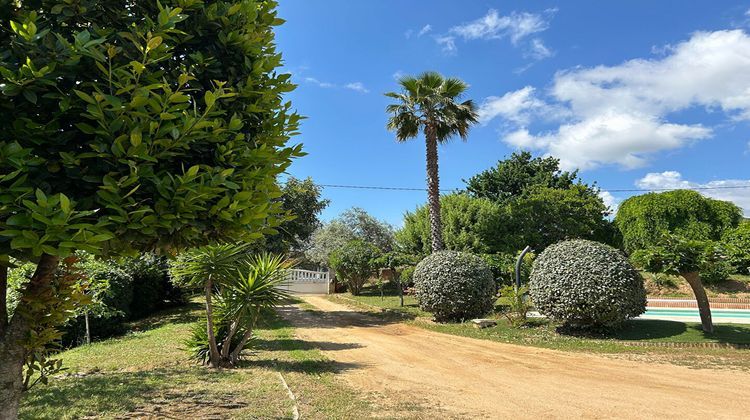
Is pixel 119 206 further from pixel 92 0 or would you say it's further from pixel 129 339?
pixel 129 339

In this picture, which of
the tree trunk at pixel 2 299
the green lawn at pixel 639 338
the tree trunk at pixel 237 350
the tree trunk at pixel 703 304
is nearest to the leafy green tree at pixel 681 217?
the green lawn at pixel 639 338

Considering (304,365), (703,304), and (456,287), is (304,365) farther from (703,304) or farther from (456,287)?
(703,304)

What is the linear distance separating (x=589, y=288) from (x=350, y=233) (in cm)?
3575

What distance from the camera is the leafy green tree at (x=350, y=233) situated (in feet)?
146

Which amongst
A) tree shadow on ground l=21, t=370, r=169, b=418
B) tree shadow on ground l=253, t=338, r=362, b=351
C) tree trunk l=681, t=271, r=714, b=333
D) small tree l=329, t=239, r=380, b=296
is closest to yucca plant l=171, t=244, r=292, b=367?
tree shadow on ground l=21, t=370, r=169, b=418

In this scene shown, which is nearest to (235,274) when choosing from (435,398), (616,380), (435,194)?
(435,398)

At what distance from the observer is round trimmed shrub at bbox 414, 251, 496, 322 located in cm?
1455

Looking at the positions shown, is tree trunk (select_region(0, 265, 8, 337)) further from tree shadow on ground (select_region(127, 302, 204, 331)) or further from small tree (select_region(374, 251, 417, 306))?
small tree (select_region(374, 251, 417, 306))

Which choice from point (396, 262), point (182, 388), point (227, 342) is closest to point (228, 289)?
point (227, 342)

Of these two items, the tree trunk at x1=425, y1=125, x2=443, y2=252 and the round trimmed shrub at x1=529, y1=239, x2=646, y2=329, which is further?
the tree trunk at x1=425, y1=125, x2=443, y2=252

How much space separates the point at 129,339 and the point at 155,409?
717 cm

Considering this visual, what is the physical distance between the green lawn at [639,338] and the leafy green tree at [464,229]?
1025 centimetres

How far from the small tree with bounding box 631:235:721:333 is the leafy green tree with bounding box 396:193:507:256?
13.5 m

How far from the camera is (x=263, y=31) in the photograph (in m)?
3.15
